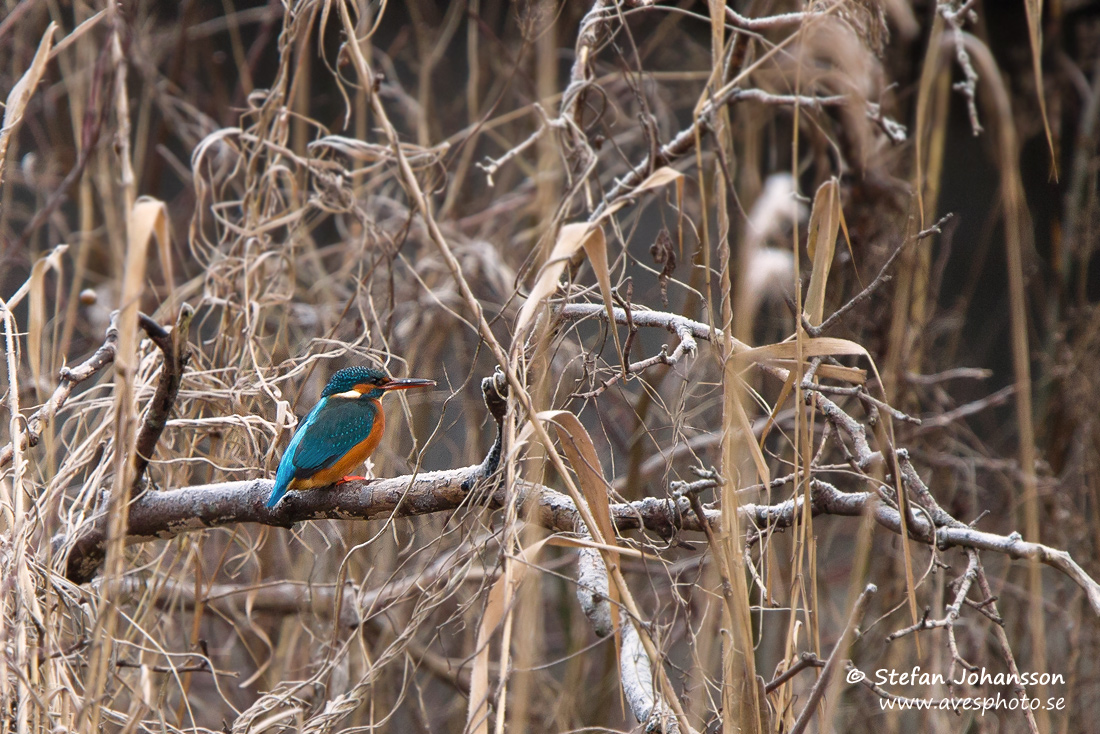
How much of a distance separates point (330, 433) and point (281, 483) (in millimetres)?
263

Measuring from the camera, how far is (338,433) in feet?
6.44

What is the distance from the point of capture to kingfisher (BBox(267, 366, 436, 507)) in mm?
1726

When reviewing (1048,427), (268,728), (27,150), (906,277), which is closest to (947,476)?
(1048,427)

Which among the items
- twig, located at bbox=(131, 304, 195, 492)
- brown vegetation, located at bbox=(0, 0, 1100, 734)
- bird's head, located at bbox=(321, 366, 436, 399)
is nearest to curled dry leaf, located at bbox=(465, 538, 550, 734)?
brown vegetation, located at bbox=(0, 0, 1100, 734)

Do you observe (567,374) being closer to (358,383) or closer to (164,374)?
(358,383)

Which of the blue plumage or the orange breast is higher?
the blue plumage

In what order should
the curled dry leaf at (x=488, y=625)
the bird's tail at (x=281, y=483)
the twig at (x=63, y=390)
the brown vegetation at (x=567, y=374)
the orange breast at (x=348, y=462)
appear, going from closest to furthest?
the curled dry leaf at (x=488, y=625) < the brown vegetation at (x=567, y=374) < the twig at (x=63, y=390) < the bird's tail at (x=281, y=483) < the orange breast at (x=348, y=462)

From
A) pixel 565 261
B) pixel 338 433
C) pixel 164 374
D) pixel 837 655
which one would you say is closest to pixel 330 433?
pixel 338 433

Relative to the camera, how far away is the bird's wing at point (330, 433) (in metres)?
1.74

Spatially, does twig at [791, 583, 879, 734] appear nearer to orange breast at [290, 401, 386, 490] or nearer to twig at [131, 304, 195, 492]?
Answer: twig at [131, 304, 195, 492]

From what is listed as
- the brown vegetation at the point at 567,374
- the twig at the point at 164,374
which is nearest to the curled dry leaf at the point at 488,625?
the brown vegetation at the point at 567,374

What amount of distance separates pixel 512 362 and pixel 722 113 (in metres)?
0.77

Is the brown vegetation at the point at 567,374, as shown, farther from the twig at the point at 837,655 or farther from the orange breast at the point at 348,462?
the orange breast at the point at 348,462

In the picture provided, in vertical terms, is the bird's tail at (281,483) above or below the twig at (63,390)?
below
